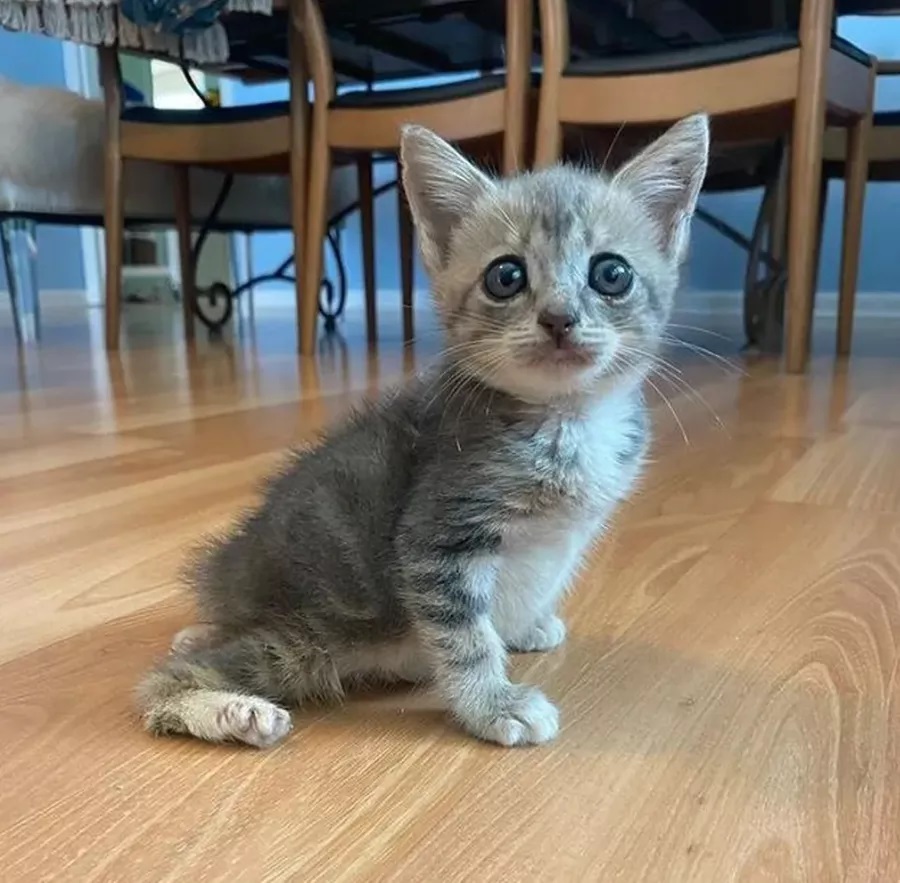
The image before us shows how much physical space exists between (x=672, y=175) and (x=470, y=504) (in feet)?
1.12

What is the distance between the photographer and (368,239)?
3545mm

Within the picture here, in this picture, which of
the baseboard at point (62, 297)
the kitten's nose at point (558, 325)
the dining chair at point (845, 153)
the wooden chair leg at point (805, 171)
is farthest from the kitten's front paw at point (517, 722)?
the baseboard at point (62, 297)

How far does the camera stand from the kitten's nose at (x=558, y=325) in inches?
27.8

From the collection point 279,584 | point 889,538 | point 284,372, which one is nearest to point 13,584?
point 279,584

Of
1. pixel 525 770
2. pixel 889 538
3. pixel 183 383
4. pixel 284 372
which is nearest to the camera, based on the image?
pixel 525 770

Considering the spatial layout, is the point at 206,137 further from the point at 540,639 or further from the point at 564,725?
the point at 564,725

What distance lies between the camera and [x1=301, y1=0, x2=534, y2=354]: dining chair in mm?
2268

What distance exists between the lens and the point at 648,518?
1.15 m

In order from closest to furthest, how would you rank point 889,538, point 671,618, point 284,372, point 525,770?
point 525,770 < point 671,618 < point 889,538 < point 284,372

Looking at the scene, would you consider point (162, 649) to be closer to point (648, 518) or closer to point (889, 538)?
point (648, 518)

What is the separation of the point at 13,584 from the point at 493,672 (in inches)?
18.7

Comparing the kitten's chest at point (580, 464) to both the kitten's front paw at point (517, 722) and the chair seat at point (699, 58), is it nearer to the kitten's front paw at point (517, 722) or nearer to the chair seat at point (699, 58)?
the kitten's front paw at point (517, 722)

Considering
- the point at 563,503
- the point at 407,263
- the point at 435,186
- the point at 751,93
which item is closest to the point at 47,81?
the point at 407,263

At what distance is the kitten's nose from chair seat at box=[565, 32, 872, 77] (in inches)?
62.0
